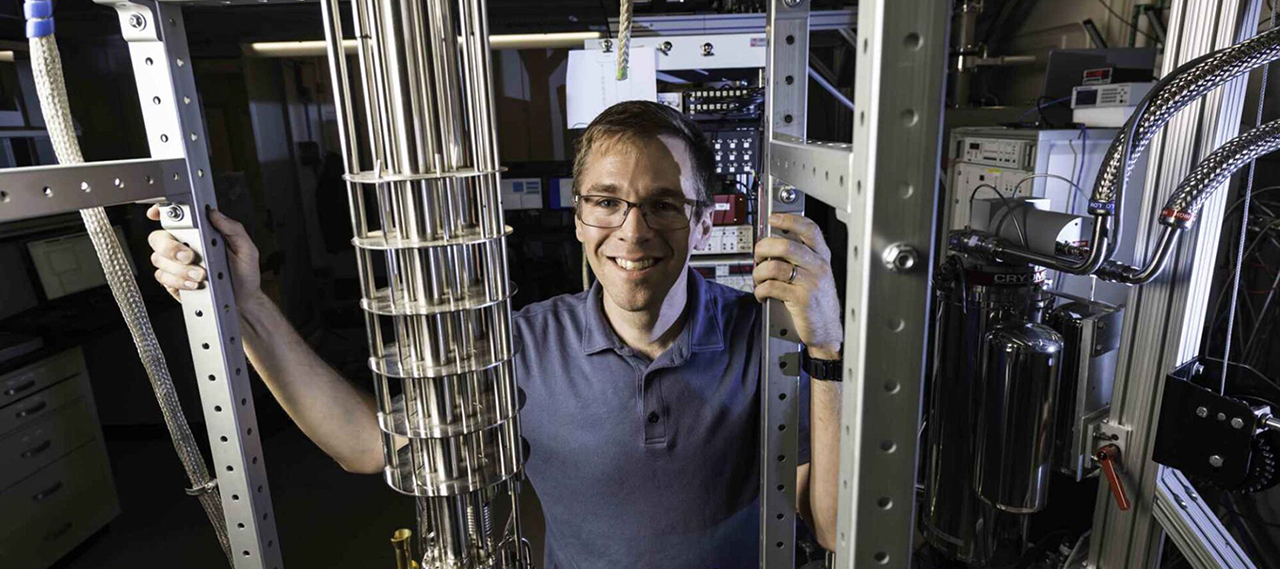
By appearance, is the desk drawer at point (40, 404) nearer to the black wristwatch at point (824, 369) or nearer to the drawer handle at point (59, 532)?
the drawer handle at point (59, 532)

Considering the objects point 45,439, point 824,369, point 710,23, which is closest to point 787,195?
point 824,369

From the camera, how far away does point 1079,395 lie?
1.78 metres

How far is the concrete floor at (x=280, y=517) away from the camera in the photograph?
2.51m

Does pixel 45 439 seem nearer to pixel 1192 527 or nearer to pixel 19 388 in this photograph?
pixel 19 388

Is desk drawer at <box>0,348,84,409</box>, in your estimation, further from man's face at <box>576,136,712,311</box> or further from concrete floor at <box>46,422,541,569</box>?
man's face at <box>576,136,712,311</box>

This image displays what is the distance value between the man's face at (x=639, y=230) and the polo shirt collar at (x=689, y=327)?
0.24ft

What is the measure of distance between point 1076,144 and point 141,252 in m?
3.84

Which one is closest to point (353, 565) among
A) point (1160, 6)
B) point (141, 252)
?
point (141, 252)

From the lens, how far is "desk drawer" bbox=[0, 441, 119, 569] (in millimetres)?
2260

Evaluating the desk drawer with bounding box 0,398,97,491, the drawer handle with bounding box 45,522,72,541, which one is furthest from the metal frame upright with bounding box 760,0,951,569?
the drawer handle with bounding box 45,522,72,541

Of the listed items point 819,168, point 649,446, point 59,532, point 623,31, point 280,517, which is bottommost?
point 280,517

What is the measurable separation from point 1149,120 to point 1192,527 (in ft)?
2.56

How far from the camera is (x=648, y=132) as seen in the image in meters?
1.18

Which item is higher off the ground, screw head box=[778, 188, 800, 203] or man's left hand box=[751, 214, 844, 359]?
screw head box=[778, 188, 800, 203]
